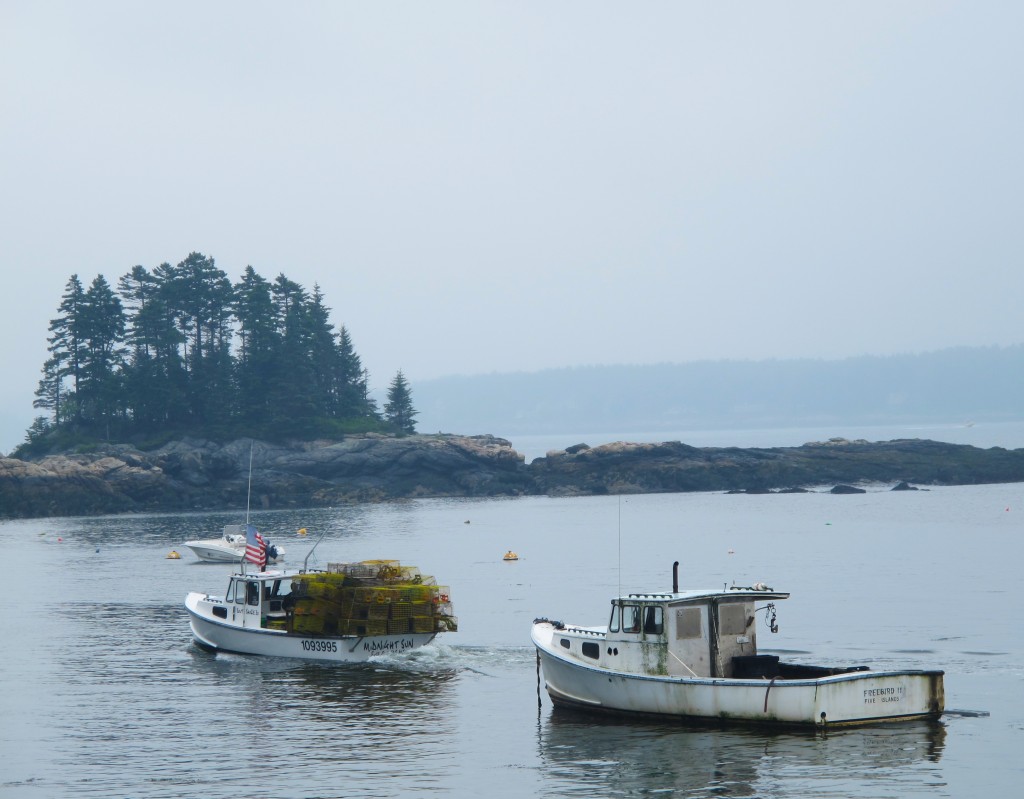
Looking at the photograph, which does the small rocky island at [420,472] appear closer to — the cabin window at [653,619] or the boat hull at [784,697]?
the cabin window at [653,619]

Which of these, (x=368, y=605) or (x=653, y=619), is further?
(x=368, y=605)

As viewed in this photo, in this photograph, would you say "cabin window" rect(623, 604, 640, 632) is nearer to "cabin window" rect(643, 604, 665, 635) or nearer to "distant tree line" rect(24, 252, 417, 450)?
"cabin window" rect(643, 604, 665, 635)

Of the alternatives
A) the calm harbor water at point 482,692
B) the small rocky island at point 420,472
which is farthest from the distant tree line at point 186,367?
the calm harbor water at point 482,692

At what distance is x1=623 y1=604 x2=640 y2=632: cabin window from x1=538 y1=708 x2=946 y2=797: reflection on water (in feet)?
7.32

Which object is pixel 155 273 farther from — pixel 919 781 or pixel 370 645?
pixel 919 781

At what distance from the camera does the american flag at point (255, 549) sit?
4370cm

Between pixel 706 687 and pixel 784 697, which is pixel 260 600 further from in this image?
pixel 784 697

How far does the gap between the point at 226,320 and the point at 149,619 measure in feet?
336

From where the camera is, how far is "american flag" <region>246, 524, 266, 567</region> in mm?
43697

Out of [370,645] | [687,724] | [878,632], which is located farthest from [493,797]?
[878,632]

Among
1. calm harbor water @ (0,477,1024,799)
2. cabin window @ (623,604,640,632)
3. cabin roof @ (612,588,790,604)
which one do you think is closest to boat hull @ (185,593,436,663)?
calm harbor water @ (0,477,1024,799)

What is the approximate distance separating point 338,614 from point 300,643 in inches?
69.8

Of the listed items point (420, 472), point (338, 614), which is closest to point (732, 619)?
point (338, 614)

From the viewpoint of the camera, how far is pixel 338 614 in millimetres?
39062
